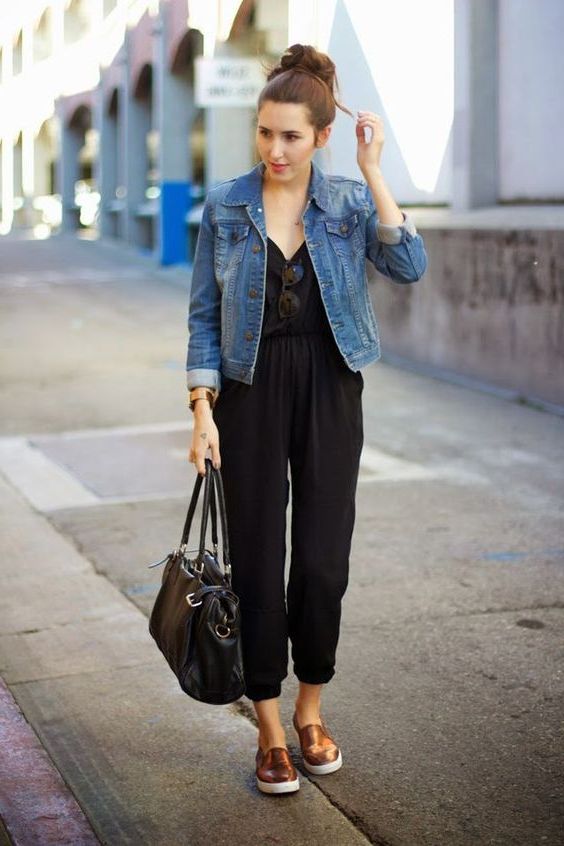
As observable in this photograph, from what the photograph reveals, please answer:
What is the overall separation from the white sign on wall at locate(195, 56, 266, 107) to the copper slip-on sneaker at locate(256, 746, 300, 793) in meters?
13.4

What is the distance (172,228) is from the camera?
24625 millimetres

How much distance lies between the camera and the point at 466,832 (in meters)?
3.53

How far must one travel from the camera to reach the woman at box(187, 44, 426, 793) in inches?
143

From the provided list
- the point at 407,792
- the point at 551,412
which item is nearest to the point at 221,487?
the point at 407,792

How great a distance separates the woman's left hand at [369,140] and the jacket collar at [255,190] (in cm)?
15

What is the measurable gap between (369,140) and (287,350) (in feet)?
1.94

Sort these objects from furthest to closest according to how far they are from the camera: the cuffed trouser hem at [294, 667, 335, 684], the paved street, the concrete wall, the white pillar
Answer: the white pillar → the concrete wall → the cuffed trouser hem at [294, 667, 335, 684] → the paved street

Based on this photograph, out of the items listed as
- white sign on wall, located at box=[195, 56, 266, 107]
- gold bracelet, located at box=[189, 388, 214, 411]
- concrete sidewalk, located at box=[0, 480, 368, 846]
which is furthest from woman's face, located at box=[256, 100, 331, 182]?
white sign on wall, located at box=[195, 56, 266, 107]

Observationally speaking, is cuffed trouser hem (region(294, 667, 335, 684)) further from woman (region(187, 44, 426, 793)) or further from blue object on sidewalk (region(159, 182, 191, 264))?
blue object on sidewalk (region(159, 182, 191, 264))

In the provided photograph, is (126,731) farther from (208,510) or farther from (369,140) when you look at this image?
(369,140)

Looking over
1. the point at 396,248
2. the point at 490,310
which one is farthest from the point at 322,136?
the point at 490,310

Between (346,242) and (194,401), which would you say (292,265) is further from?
(194,401)

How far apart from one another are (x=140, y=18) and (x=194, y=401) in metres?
23.8

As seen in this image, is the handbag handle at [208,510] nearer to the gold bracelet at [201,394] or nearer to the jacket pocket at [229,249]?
the gold bracelet at [201,394]
